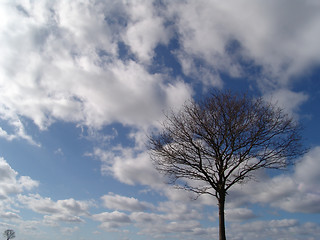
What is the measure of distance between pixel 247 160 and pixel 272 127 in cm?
233

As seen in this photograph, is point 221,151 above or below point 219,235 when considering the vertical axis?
above

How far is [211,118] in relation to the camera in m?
14.3

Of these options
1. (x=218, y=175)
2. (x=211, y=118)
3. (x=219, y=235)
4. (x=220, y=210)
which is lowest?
(x=219, y=235)

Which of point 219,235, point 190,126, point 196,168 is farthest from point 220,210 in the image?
point 190,126

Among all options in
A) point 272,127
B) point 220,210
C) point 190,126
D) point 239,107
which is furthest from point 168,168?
point 272,127

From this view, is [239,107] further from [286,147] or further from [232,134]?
[286,147]

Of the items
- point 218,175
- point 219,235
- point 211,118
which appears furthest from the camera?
point 211,118

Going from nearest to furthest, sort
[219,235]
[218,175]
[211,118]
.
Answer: [219,235], [218,175], [211,118]

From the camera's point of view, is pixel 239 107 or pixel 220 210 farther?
pixel 239 107

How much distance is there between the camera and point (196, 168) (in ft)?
46.5

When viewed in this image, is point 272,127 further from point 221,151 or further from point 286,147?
point 221,151

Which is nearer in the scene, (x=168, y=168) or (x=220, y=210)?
(x=220, y=210)

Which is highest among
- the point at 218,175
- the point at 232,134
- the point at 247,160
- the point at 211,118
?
the point at 211,118

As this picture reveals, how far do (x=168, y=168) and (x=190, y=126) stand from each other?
2888 mm
